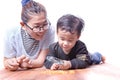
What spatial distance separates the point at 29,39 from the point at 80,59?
19cm

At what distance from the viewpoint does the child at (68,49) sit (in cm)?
101

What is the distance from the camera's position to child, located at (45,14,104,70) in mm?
1006

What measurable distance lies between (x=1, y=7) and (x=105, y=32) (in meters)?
0.48

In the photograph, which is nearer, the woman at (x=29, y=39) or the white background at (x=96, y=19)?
the woman at (x=29, y=39)

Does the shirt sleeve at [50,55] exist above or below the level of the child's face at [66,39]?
below

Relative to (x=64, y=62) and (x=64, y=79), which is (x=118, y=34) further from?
(x=64, y=79)

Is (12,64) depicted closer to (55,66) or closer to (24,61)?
(24,61)

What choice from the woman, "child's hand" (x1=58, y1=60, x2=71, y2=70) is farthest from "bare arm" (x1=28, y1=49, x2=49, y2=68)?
"child's hand" (x1=58, y1=60, x2=71, y2=70)

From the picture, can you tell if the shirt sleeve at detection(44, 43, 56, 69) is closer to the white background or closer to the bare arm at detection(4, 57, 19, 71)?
the bare arm at detection(4, 57, 19, 71)

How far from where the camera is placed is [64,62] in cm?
103

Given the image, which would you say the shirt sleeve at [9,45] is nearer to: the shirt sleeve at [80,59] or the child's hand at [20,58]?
the child's hand at [20,58]

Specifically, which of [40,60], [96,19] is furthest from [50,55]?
[96,19]

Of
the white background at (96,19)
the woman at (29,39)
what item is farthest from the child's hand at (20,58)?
the white background at (96,19)

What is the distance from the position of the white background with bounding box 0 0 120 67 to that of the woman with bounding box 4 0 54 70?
0.97 ft
